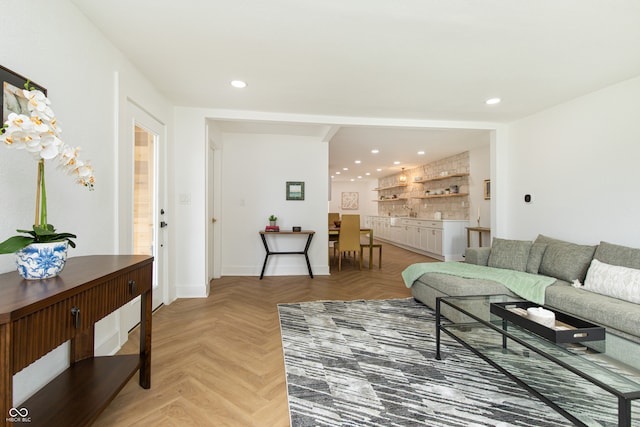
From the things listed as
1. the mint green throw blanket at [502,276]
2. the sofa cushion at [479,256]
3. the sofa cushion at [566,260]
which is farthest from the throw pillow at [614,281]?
the sofa cushion at [479,256]

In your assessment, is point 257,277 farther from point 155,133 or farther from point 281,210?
point 155,133

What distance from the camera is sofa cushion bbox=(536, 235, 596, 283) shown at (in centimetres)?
279

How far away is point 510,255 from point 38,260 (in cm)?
398

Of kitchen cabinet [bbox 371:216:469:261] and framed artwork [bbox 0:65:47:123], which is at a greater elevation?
framed artwork [bbox 0:65:47:123]

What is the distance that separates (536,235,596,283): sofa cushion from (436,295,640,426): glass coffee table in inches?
38.8

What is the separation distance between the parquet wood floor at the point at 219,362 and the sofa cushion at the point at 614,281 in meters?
1.82

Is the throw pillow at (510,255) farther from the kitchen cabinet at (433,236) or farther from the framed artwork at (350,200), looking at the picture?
the framed artwork at (350,200)

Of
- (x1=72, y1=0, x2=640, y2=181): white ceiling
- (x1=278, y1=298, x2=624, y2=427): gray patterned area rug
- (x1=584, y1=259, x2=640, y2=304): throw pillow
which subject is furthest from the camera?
(x1=584, y1=259, x2=640, y2=304): throw pillow

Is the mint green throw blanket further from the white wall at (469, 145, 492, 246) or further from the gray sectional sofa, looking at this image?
the white wall at (469, 145, 492, 246)

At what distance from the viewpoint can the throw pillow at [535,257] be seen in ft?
10.4

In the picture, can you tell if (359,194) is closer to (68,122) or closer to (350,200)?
(350,200)

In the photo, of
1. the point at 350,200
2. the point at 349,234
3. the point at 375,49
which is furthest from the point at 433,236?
the point at 350,200

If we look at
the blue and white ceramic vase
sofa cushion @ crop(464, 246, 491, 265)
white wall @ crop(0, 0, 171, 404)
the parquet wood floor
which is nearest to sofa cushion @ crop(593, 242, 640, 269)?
sofa cushion @ crop(464, 246, 491, 265)

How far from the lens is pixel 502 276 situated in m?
2.93
